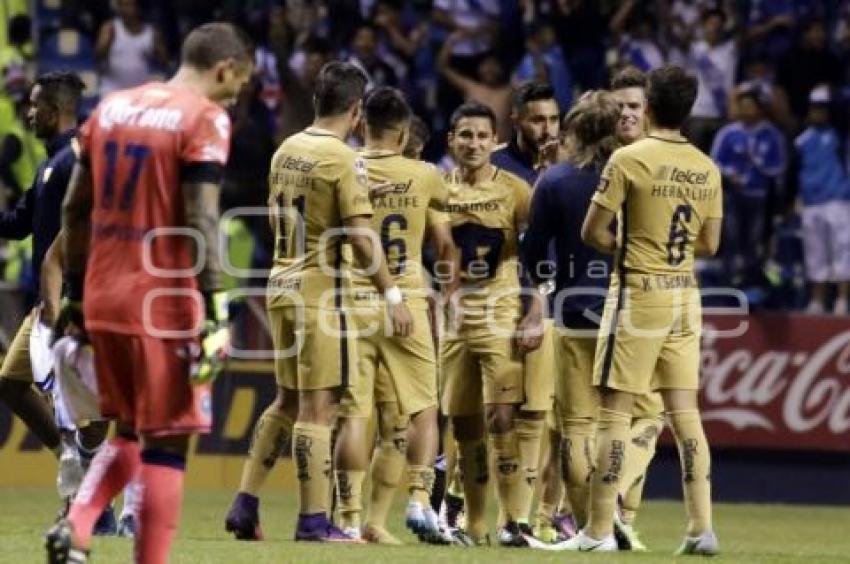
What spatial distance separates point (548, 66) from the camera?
72.2 feet

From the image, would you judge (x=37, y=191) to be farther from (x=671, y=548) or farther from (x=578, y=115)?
(x=671, y=548)

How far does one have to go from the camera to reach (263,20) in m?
23.0

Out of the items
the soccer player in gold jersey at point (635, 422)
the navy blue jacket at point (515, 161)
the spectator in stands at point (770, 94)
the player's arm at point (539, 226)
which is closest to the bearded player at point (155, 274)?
the player's arm at point (539, 226)

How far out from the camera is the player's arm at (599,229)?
1175 centimetres

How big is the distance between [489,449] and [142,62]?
28.6 feet

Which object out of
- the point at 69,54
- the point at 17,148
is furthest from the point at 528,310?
the point at 69,54

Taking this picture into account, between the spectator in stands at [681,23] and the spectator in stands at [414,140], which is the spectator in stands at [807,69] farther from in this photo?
the spectator in stands at [414,140]

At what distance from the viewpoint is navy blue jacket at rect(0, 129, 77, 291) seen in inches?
489

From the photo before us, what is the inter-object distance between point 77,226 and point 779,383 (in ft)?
35.2

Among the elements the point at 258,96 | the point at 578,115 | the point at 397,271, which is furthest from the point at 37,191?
the point at 258,96

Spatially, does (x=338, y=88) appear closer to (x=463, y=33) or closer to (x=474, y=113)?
(x=474, y=113)

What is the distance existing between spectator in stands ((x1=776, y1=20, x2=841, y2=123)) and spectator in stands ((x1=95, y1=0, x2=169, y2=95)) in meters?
5.99

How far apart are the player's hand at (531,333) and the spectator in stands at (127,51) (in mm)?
9669

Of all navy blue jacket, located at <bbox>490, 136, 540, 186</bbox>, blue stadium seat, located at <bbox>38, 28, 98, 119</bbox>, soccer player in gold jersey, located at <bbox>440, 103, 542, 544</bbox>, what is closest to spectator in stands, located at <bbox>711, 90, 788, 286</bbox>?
blue stadium seat, located at <bbox>38, 28, 98, 119</bbox>
